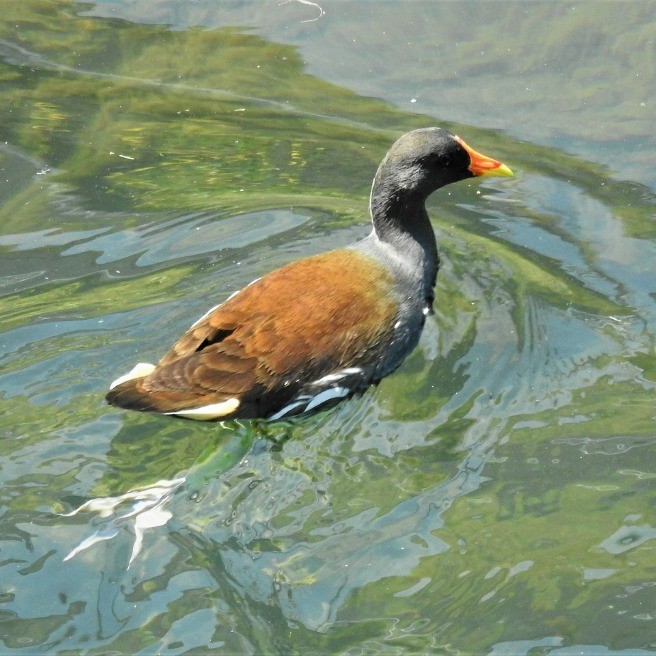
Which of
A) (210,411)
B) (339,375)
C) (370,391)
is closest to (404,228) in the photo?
(370,391)

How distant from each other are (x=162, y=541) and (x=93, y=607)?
340 mm

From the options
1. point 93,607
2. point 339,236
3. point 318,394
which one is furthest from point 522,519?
point 339,236

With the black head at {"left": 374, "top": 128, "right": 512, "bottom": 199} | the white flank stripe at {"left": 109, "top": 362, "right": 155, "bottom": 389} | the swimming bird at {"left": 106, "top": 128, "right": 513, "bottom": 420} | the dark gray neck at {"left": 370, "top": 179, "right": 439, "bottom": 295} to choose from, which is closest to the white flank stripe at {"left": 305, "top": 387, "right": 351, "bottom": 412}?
the swimming bird at {"left": 106, "top": 128, "right": 513, "bottom": 420}

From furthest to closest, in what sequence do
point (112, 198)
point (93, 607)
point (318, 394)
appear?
point (112, 198) → point (318, 394) → point (93, 607)

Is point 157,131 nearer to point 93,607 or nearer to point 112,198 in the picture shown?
point 112,198

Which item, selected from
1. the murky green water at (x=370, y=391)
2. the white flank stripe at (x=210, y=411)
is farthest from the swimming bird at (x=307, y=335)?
the murky green water at (x=370, y=391)

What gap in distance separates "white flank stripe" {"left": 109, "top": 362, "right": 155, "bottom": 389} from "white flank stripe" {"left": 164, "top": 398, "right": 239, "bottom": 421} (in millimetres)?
229

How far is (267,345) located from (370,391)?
1.99 feet

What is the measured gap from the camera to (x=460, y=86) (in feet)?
20.1

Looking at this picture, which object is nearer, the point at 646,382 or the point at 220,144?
the point at 646,382

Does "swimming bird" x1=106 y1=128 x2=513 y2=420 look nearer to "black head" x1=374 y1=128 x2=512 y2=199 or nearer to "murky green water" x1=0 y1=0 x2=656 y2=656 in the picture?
"black head" x1=374 y1=128 x2=512 y2=199

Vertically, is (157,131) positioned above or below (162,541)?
above

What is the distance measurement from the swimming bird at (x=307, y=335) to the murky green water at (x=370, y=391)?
0.64 ft

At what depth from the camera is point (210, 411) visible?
391 centimetres
